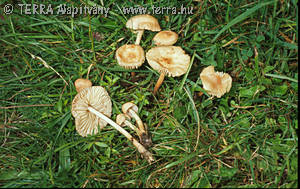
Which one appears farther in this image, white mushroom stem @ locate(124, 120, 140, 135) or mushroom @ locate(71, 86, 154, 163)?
white mushroom stem @ locate(124, 120, 140, 135)

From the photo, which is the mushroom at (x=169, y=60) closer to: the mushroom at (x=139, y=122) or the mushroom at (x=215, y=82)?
the mushroom at (x=215, y=82)

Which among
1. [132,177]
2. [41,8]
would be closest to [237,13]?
[132,177]

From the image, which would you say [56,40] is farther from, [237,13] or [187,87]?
[237,13]

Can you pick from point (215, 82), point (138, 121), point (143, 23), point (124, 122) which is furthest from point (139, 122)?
point (143, 23)

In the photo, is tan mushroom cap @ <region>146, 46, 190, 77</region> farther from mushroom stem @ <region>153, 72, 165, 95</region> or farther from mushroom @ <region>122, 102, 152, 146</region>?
mushroom @ <region>122, 102, 152, 146</region>

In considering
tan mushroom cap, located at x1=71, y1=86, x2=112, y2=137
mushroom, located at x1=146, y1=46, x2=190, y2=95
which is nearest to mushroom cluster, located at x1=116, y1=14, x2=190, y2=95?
mushroom, located at x1=146, y1=46, x2=190, y2=95

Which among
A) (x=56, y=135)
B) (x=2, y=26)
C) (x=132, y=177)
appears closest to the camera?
(x=132, y=177)

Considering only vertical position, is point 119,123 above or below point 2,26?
below
